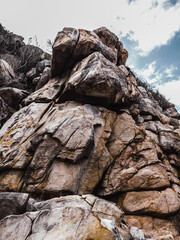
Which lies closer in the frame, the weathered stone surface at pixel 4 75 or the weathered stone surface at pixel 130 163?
the weathered stone surface at pixel 130 163

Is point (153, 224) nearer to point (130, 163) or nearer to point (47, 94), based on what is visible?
point (130, 163)

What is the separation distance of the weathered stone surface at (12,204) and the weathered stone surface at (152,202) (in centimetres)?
578

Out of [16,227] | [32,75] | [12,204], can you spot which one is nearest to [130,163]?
[12,204]

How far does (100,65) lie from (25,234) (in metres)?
10.0

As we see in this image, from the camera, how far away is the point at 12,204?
5070 millimetres

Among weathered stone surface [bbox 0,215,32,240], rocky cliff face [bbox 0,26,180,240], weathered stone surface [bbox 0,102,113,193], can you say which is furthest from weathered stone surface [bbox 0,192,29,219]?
weathered stone surface [bbox 0,102,113,193]

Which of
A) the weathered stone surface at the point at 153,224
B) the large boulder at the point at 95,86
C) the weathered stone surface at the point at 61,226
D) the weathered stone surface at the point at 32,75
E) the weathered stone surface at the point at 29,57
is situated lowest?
the weathered stone surface at the point at 153,224

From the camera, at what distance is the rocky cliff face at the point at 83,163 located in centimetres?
429

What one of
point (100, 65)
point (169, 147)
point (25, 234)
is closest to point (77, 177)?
point (25, 234)

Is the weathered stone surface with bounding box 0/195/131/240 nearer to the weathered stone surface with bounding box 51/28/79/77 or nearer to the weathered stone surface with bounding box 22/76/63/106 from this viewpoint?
the weathered stone surface with bounding box 22/76/63/106

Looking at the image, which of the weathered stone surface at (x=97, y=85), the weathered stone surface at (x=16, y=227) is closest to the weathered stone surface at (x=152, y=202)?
the weathered stone surface at (x=16, y=227)

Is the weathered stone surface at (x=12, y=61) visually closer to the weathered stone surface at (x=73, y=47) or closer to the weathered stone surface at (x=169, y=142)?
the weathered stone surface at (x=73, y=47)

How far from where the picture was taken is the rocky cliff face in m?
4.29

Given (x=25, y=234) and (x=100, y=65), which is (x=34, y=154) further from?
(x=100, y=65)
